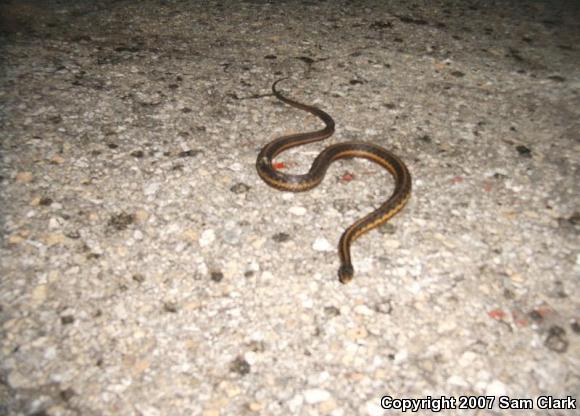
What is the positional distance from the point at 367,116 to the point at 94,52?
126 inches

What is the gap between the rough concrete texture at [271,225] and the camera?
2.36 m

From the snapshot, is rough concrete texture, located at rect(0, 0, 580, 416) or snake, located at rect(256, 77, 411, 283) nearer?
rough concrete texture, located at rect(0, 0, 580, 416)

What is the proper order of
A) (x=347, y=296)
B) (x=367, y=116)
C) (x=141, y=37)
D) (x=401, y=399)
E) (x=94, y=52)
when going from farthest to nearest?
(x=141, y=37), (x=94, y=52), (x=367, y=116), (x=347, y=296), (x=401, y=399)

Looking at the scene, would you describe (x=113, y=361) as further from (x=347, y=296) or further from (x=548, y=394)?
(x=548, y=394)

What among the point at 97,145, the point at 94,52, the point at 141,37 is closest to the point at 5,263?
the point at 97,145

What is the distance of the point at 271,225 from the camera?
3.20 m

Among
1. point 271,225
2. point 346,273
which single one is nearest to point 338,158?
point 271,225

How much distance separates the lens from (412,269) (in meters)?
2.92

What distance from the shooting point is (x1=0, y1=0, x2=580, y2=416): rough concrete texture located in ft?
7.74

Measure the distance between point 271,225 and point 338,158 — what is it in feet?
3.17

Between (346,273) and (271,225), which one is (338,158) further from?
(346,273)

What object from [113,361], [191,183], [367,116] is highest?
[367,116]

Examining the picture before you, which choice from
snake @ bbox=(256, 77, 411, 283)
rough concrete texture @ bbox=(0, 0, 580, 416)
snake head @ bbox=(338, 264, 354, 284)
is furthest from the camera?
snake @ bbox=(256, 77, 411, 283)

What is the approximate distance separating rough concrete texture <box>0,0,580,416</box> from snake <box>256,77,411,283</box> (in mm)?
92
